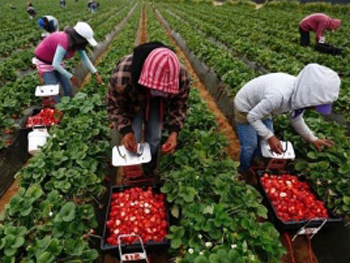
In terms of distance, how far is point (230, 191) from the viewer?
97.7 inches

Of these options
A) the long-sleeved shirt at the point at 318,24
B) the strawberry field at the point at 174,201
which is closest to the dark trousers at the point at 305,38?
the long-sleeved shirt at the point at 318,24

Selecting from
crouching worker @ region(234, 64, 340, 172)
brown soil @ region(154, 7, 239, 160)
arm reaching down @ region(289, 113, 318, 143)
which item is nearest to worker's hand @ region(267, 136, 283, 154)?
crouching worker @ region(234, 64, 340, 172)

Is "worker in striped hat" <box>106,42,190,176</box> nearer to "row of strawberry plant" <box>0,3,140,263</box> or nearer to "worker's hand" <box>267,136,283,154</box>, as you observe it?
"row of strawberry plant" <box>0,3,140,263</box>

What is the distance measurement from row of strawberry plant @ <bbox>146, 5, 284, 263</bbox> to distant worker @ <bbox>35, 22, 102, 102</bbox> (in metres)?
2.46

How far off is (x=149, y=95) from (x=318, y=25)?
918 cm

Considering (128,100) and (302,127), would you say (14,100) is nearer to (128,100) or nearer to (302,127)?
(128,100)

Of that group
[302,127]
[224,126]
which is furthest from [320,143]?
[224,126]

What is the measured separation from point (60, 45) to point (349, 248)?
478cm

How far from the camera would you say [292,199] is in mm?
2762

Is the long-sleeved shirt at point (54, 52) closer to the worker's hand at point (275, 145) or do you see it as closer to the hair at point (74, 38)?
the hair at point (74, 38)

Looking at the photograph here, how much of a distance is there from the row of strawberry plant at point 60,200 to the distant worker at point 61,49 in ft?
3.74

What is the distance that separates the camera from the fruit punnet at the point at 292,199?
8.59 feet

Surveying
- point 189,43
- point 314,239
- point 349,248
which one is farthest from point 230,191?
point 189,43

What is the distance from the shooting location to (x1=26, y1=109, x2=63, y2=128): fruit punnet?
13.8 ft
